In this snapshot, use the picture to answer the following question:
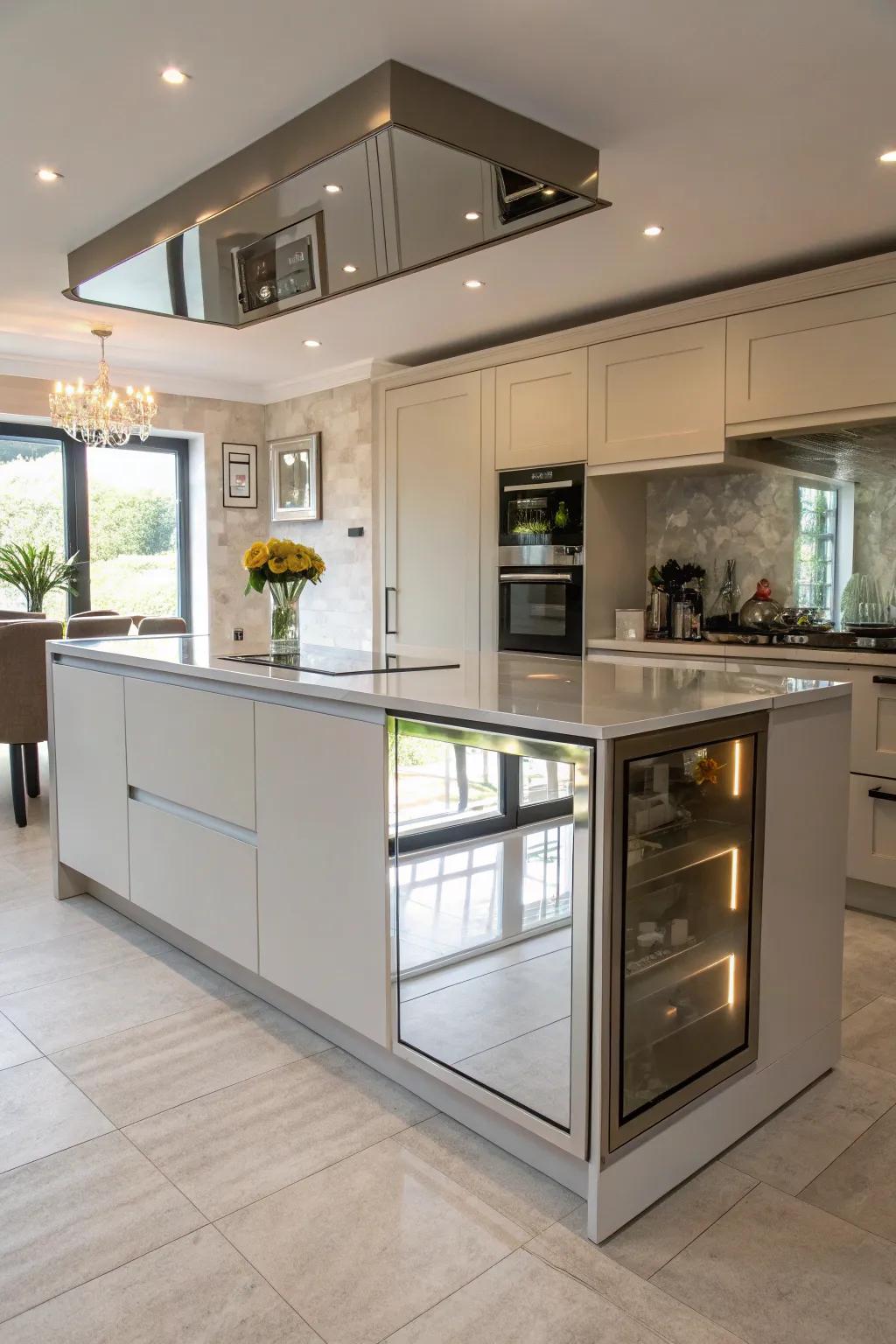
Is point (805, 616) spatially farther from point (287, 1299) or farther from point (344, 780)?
point (287, 1299)

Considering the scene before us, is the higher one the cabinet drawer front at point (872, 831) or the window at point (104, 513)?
the window at point (104, 513)

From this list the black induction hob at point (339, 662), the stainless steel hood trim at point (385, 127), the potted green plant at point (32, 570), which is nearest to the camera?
the stainless steel hood trim at point (385, 127)

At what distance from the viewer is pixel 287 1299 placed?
1.46 meters

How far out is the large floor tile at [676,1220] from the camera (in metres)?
1.56

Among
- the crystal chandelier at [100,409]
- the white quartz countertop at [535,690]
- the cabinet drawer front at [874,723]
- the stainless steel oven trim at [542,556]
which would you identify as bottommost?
the cabinet drawer front at [874,723]

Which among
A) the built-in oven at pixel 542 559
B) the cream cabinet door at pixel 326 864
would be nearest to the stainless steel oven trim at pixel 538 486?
the built-in oven at pixel 542 559

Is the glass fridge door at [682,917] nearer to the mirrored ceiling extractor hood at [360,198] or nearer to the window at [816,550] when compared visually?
the mirrored ceiling extractor hood at [360,198]

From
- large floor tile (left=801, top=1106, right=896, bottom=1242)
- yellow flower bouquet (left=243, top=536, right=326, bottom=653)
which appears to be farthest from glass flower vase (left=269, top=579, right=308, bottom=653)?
large floor tile (left=801, top=1106, right=896, bottom=1242)

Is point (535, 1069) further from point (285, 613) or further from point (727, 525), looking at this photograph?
point (727, 525)

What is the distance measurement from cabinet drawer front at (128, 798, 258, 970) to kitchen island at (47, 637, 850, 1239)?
1 centimetres

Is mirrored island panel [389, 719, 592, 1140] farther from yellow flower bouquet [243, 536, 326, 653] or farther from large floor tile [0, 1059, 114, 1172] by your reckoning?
yellow flower bouquet [243, 536, 326, 653]

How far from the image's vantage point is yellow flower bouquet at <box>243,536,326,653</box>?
291 centimetres

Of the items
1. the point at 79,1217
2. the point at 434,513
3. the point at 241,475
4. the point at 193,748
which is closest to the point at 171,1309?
the point at 79,1217

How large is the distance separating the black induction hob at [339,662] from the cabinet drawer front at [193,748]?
0.18m
